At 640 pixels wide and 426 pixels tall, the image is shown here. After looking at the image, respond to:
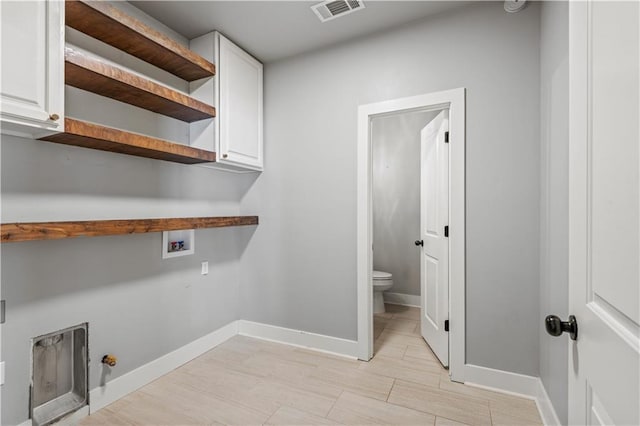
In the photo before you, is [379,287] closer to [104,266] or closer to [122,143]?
[104,266]

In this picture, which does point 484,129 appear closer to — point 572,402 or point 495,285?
point 495,285

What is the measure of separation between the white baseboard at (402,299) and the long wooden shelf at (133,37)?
341cm

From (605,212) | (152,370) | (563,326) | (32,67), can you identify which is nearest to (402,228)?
(152,370)

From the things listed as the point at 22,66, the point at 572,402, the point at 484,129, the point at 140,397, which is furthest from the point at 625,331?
the point at 140,397

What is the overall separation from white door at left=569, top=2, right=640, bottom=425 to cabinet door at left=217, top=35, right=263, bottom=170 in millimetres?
2216

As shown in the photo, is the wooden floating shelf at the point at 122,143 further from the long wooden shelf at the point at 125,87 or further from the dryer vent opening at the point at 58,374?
the dryer vent opening at the point at 58,374

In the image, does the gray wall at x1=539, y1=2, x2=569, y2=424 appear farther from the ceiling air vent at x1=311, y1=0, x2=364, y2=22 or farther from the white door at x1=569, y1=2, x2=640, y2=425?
the ceiling air vent at x1=311, y1=0, x2=364, y2=22

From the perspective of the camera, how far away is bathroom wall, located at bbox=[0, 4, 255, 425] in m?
1.59

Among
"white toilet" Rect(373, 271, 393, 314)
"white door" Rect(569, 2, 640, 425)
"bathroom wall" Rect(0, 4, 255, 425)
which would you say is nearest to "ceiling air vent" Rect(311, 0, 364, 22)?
"bathroom wall" Rect(0, 4, 255, 425)

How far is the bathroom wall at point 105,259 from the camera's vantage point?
1.59m

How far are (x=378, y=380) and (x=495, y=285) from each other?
1068 mm

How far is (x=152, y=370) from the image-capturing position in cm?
223

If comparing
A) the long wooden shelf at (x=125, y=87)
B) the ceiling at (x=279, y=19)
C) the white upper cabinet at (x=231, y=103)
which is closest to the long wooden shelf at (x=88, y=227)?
the white upper cabinet at (x=231, y=103)

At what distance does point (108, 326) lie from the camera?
199 centimetres
